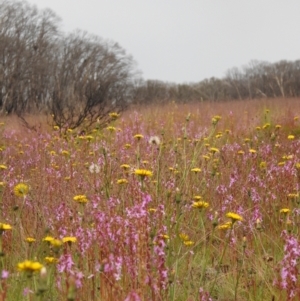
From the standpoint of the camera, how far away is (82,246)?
2.06 meters

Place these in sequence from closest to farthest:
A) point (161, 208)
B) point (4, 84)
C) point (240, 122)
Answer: point (161, 208) < point (240, 122) < point (4, 84)

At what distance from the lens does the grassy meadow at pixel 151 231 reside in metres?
1.72

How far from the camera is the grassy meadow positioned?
1.72m

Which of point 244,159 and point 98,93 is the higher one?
point 98,93

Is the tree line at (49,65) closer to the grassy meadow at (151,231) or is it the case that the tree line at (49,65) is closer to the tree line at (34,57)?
the tree line at (34,57)

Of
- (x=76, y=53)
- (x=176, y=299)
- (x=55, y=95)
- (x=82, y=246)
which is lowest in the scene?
(x=176, y=299)

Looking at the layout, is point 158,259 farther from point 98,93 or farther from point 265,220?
point 98,93

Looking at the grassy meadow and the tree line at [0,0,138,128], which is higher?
the tree line at [0,0,138,128]

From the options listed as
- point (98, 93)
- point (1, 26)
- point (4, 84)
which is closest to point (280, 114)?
point (98, 93)

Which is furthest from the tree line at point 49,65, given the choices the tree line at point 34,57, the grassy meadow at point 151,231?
the grassy meadow at point 151,231

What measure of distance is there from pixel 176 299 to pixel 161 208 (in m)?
0.47

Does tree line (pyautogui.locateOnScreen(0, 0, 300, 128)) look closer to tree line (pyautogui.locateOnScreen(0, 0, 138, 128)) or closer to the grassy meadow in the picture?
tree line (pyautogui.locateOnScreen(0, 0, 138, 128))

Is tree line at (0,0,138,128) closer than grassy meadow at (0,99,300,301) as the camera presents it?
No

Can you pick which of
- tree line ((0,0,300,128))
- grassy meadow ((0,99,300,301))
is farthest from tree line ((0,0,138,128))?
grassy meadow ((0,99,300,301))
